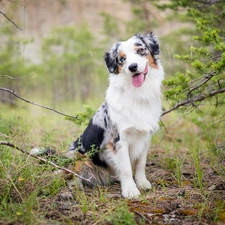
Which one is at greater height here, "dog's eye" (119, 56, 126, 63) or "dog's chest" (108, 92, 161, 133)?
"dog's eye" (119, 56, 126, 63)

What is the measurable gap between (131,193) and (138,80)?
3.65ft

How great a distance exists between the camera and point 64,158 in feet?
10.8

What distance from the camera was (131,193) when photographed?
327 centimetres

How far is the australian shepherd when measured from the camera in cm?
338

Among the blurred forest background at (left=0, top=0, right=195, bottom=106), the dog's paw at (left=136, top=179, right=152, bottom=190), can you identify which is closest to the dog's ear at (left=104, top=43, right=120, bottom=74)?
the dog's paw at (left=136, top=179, right=152, bottom=190)

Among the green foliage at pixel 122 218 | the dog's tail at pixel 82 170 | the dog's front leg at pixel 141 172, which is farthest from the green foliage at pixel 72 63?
the green foliage at pixel 122 218

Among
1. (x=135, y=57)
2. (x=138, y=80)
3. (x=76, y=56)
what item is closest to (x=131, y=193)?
(x=138, y=80)

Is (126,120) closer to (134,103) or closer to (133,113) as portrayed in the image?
(133,113)

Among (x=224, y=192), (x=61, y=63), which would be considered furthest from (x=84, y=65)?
(x=224, y=192)

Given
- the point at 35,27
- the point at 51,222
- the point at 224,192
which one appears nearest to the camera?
the point at 51,222

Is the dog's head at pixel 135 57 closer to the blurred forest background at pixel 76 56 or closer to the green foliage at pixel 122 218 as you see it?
the green foliage at pixel 122 218

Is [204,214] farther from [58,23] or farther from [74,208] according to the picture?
[58,23]

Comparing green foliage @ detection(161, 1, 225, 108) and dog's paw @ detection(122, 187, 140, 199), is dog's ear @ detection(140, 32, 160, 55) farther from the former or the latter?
dog's paw @ detection(122, 187, 140, 199)

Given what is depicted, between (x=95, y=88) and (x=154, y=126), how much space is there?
257 inches
